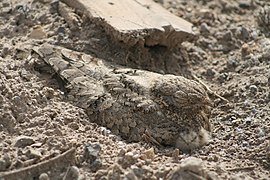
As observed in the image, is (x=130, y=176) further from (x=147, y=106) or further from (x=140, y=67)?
(x=140, y=67)

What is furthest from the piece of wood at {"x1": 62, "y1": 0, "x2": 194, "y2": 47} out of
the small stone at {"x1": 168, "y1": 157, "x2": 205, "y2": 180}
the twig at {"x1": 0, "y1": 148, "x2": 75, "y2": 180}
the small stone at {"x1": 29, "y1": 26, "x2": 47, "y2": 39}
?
the small stone at {"x1": 168, "y1": 157, "x2": 205, "y2": 180}

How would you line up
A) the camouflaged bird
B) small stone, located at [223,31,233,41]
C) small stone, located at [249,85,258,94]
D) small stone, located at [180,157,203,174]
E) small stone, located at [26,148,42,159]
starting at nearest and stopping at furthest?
small stone, located at [180,157,203,174] → small stone, located at [26,148,42,159] → the camouflaged bird → small stone, located at [249,85,258,94] → small stone, located at [223,31,233,41]

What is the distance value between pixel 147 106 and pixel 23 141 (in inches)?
29.0

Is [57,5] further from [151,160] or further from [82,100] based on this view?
[151,160]

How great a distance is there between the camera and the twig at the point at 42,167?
2.97 m

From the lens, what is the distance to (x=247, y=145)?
137 inches

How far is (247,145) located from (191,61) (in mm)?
1117

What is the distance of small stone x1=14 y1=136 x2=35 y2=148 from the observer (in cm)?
315

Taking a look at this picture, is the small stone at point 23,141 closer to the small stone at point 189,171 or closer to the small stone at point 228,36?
the small stone at point 189,171

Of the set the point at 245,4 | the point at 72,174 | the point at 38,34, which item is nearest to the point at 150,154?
the point at 72,174

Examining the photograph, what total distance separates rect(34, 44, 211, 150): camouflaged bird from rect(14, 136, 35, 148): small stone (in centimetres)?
47

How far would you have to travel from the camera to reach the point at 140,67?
13.6 ft

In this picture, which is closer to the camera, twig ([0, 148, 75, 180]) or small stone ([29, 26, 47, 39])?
twig ([0, 148, 75, 180])

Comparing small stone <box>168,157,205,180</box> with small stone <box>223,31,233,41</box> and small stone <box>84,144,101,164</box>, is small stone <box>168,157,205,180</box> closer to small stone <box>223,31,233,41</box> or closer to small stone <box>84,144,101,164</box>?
small stone <box>84,144,101,164</box>
